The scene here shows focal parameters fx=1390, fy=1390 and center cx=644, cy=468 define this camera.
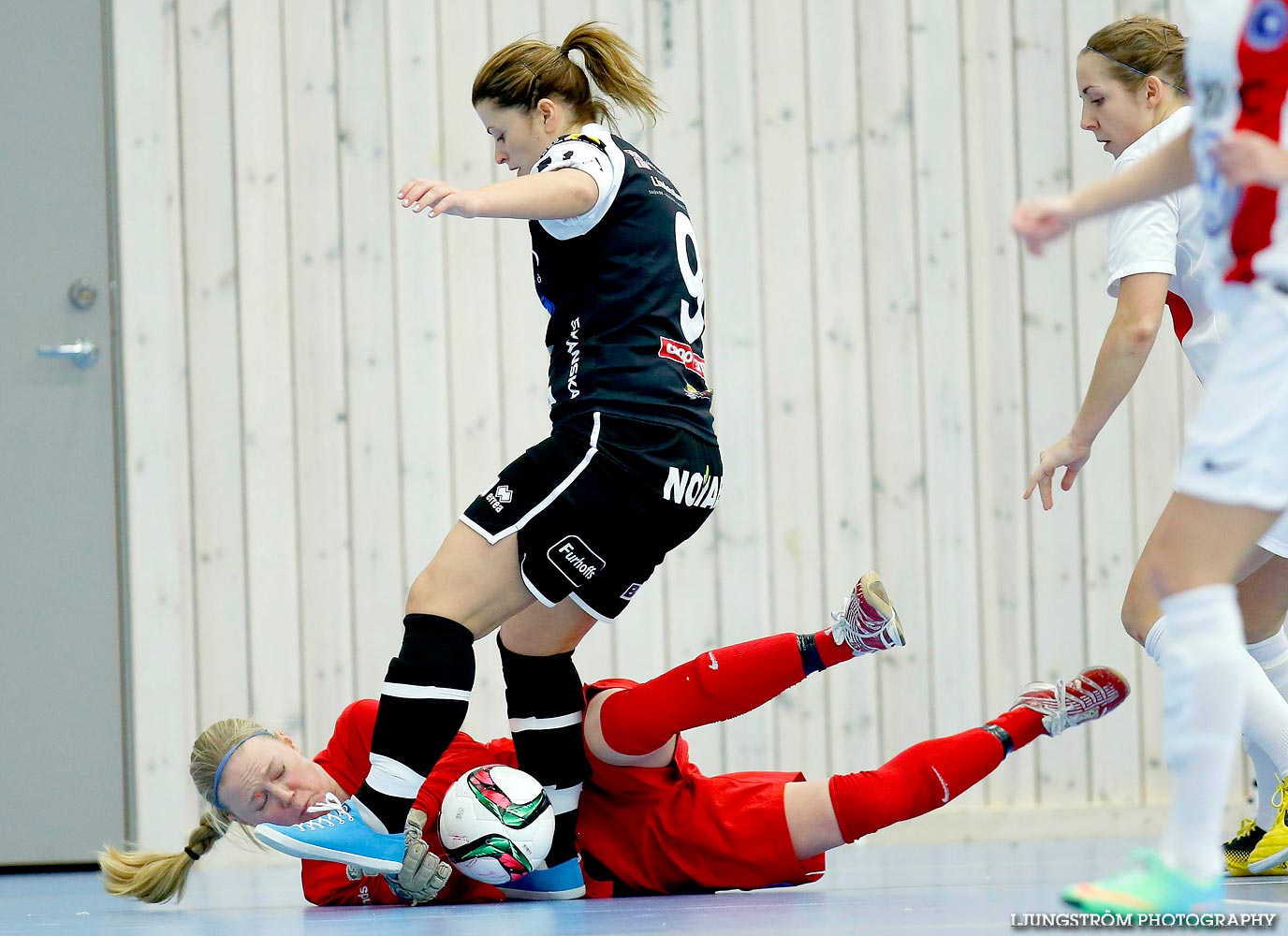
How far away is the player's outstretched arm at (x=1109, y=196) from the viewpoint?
4.94 feet

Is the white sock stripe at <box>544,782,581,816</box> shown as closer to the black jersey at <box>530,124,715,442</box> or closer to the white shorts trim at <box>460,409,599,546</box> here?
the white shorts trim at <box>460,409,599,546</box>

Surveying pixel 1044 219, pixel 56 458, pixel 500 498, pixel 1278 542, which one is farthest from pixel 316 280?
pixel 1044 219

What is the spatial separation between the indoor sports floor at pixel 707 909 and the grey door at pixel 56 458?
0.55m

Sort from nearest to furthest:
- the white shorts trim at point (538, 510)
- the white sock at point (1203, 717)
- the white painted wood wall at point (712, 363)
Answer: the white sock at point (1203, 717) < the white shorts trim at point (538, 510) < the white painted wood wall at point (712, 363)

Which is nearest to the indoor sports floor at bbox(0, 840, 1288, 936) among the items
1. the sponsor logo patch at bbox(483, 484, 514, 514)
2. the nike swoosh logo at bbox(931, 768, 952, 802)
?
the nike swoosh logo at bbox(931, 768, 952, 802)

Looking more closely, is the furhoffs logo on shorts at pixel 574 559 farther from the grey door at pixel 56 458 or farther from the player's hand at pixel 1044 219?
the grey door at pixel 56 458

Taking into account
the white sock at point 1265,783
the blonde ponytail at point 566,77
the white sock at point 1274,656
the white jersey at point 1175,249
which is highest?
the blonde ponytail at point 566,77

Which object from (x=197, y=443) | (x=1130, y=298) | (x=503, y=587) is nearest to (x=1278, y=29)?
(x=1130, y=298)

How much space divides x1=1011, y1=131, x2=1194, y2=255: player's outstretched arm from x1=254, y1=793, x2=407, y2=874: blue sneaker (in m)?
1.39

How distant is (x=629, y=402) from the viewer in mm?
2414

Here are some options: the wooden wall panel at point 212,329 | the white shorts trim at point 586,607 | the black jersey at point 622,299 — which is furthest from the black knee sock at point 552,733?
the wooden wall panel at point 212,329

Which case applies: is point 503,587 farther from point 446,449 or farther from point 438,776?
point 446,449

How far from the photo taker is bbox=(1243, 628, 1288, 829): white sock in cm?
249

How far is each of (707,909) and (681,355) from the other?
3.13 feet
